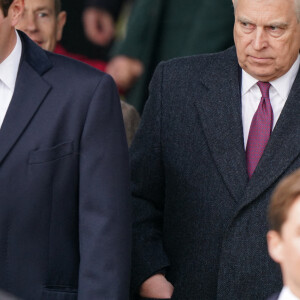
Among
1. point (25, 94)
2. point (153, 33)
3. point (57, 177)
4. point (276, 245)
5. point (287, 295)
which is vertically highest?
point (153, 33)

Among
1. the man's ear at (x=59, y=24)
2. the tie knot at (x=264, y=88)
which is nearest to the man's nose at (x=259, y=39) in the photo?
the tie knot at (x=264, y=88)

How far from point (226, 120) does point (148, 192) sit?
45cm

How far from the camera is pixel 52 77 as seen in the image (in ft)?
13.7

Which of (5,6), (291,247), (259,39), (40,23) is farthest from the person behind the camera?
(40,23)

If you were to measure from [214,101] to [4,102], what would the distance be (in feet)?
2.81

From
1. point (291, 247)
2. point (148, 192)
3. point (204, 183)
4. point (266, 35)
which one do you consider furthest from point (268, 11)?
point (291, 247)

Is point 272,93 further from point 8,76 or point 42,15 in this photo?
point 42,15

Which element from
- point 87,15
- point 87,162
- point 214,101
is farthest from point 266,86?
point 87,15

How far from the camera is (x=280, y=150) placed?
437 cm

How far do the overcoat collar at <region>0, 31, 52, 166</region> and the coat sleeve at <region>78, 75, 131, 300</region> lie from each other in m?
0.19

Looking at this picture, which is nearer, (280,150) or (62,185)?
(62,185)

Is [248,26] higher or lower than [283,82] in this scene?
higher

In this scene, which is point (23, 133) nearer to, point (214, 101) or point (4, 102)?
point (4, 102)

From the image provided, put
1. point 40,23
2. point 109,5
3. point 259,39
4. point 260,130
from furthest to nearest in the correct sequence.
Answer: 1. point 109,5
2. point 40,23
3. point 260,130
4. point 259,39
